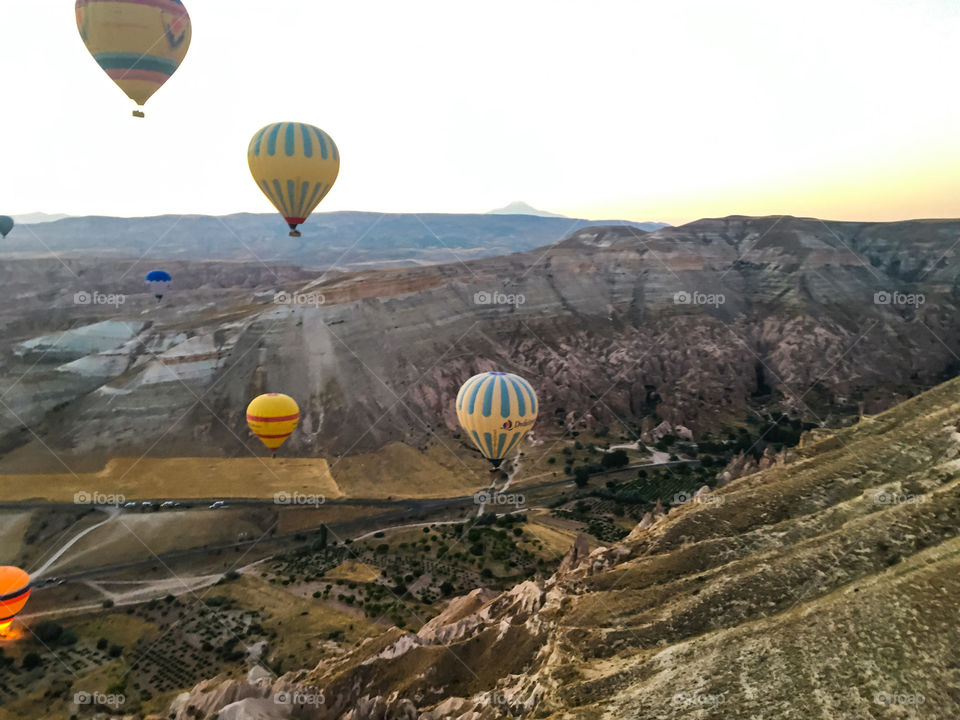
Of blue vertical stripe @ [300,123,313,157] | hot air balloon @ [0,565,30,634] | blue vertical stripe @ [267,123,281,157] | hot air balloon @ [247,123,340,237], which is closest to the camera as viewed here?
hot air balloon @ [0,565,30,634]

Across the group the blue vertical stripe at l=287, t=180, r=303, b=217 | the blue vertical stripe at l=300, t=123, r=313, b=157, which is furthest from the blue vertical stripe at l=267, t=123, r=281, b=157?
the blue vertical stripe at l=287, t=180, r=303, b=217

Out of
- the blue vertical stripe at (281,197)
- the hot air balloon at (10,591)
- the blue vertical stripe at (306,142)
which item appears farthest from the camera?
the blue vertical stripe at (281,197)

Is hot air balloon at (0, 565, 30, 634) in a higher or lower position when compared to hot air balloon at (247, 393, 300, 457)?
lower

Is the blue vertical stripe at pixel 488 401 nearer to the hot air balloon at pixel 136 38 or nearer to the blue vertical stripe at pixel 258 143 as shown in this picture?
the blue vertical stripe at pixel 258 143

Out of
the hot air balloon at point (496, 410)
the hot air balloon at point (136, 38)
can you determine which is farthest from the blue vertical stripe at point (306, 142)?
the hot air balloon at point (496, 410)

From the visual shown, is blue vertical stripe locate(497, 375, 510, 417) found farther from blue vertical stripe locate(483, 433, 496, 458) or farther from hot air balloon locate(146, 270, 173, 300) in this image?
hot air balloon locate(146, 270, 173, 300)

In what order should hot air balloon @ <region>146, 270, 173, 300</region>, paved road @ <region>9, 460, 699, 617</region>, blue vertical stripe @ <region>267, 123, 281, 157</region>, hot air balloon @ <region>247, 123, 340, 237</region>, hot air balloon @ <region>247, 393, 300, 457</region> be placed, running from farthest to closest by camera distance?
hot air balloon @ <region>146, 270, 173, 300</region> < hot air balloon @ <region>247, 393, 300, 457</region> < paved road @ <region>9, 460, 699, 617</region> < hot air balloon @ <region>247, 123, 340, 237</region> < blue vertical stripe @ <region>267, 123, 281, 157</region>
